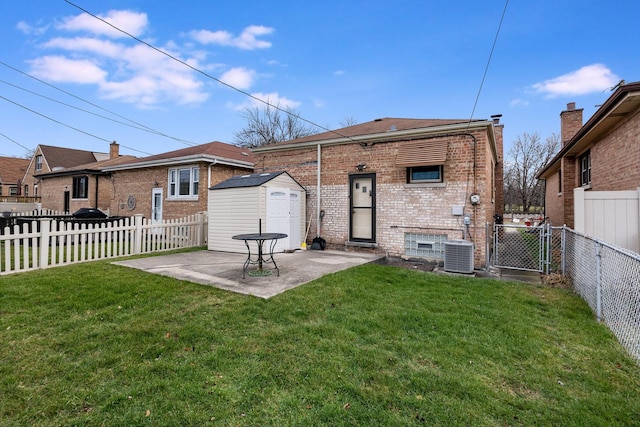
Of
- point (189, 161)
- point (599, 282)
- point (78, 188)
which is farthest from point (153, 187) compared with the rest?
point (599, 282)

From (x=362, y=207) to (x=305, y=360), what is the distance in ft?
22.1

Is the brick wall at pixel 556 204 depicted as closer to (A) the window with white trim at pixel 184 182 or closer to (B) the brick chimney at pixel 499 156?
(B) the brick chimney at pixel 499 156

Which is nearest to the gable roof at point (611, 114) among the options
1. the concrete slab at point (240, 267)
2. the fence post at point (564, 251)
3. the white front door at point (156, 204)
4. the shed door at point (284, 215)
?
the fence post at point (564, 251)

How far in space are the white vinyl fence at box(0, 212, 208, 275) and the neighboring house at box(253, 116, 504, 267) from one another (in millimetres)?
3875

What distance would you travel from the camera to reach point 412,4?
830 centimetres

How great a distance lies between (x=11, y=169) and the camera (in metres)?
36.5

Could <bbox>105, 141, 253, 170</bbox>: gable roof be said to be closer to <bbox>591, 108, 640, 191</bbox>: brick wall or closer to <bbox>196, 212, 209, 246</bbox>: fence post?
<bbox>196, 212, 209, 246</bbox>: fence post

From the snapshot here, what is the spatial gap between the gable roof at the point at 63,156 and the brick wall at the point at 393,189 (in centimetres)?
2815

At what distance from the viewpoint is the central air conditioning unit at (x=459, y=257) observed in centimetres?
665

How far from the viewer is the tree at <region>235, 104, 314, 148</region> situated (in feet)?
98.7

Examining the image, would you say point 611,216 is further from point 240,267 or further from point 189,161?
point 189,161

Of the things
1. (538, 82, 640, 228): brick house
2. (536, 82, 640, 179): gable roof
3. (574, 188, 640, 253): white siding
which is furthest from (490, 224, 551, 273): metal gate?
(536, 82, 640, 179): gable roof

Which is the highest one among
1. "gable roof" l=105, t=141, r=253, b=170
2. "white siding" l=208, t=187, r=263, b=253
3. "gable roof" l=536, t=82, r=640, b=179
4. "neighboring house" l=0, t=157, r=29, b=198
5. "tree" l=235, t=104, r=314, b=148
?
"tree" l=235, t=104, r=314, b=148

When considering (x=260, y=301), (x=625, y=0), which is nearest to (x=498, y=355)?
(x=260, y=301)
